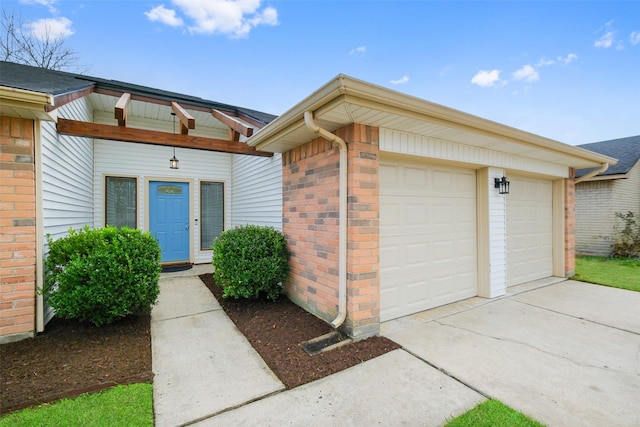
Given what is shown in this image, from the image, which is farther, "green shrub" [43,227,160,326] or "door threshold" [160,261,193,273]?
"door threshold" [160,261,193,273]

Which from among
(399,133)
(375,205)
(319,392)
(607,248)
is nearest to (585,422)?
(319,392)

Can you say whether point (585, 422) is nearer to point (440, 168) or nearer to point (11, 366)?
point (440, 168)

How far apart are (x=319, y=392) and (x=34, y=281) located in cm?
324

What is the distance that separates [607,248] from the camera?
8.45 m

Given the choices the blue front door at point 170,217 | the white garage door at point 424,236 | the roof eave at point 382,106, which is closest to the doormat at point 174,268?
the blue front door at point 170,217

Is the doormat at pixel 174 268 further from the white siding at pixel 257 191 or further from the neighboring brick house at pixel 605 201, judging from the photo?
the neighboring brick house at pixel 605 201

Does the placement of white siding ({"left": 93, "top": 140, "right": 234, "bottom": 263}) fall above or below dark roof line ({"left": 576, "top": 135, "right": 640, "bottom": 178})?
below

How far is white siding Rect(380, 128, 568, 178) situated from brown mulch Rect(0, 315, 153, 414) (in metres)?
3.35

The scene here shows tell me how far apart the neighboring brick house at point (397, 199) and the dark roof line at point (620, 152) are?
4.51 meters

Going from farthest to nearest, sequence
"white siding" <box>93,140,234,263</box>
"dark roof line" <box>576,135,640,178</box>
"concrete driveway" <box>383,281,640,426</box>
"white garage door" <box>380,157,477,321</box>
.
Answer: "dark roof line" <box>576,135,640,178</box> → "white siding" <box>93,140,234,263</box> → "white garage door" <box>380,157,477,321</box> → "concrete driveway" <box>383,281,640,426</box>

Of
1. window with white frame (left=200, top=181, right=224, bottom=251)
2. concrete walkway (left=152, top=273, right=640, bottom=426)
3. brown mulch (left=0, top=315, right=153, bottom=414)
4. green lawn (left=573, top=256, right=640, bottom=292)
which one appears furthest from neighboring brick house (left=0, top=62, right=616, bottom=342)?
window with white frame (left=200, top=181, right=224, bottom=251)

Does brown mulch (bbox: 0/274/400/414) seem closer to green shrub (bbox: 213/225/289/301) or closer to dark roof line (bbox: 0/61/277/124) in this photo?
green shrub (bbox: 213/225/289/301)

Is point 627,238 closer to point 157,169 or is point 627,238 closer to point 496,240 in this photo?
point 496,240

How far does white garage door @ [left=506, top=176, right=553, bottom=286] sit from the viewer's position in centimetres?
515
